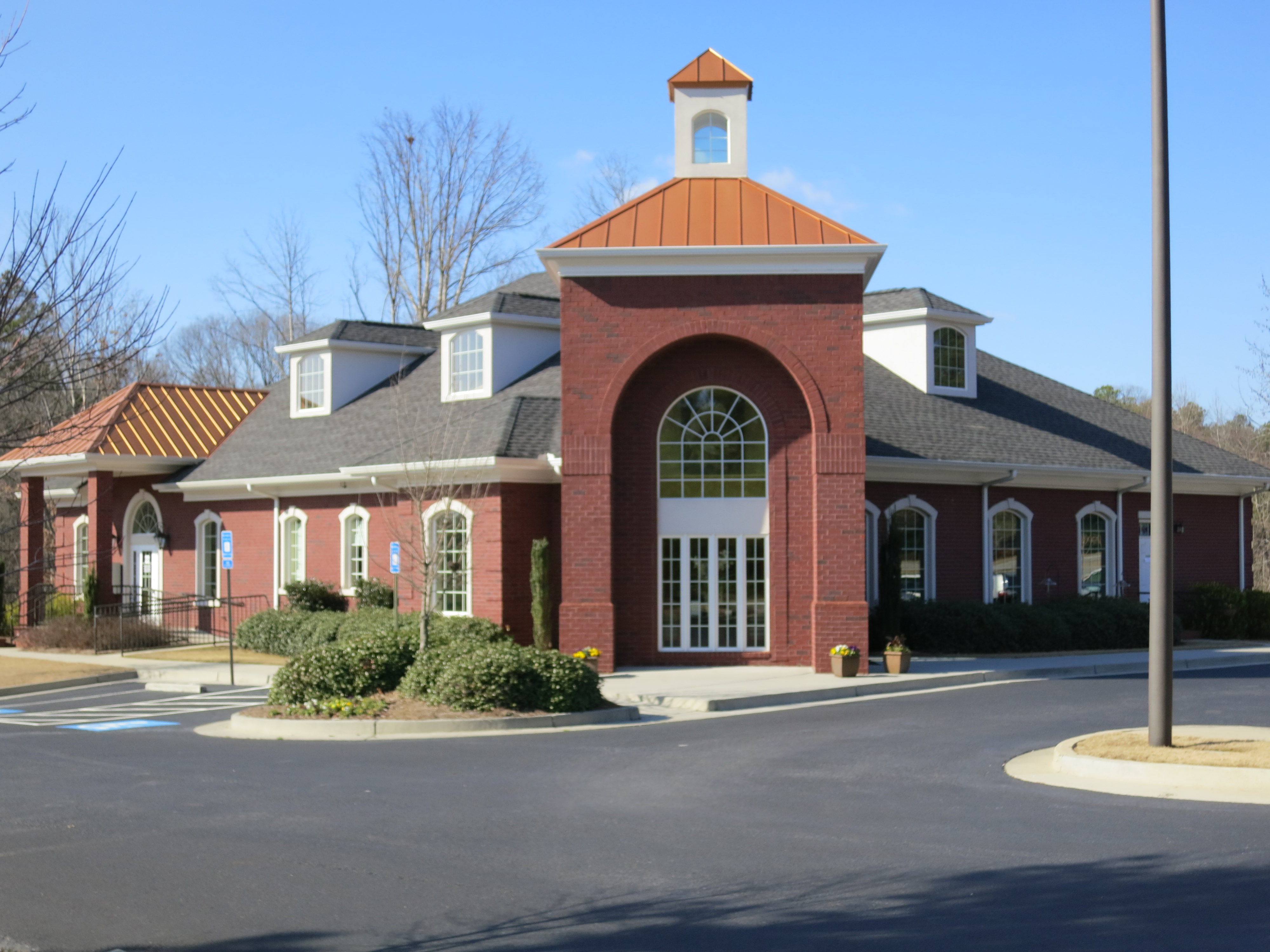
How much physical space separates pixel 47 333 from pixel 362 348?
84.0 ft

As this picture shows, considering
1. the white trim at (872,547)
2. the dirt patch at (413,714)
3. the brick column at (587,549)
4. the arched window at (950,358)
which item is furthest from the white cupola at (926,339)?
the dirt patch at (413,714)

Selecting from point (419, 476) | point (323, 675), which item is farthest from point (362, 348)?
point (323, 675)

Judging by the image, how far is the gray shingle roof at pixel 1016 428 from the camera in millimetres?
27969

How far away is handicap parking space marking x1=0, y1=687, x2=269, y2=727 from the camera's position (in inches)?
738

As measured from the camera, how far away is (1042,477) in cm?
2853

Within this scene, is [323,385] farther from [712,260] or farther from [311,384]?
[712,260]

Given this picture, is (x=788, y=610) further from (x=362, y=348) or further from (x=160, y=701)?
(x=362, y=348)

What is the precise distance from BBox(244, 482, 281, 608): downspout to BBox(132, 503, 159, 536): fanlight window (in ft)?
15.2

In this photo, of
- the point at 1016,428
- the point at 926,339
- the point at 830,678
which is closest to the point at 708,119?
the point at 926,339

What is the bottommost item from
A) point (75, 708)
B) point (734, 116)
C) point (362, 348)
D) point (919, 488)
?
point (75, 708)

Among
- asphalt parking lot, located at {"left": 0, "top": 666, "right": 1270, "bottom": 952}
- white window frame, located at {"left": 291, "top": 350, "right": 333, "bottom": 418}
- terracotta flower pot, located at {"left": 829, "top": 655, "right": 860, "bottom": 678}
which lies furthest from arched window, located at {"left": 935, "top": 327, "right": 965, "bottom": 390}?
asphalt parking lot, located at {"left": 0, "top": 666, "right": 1270, "bottom": 952}

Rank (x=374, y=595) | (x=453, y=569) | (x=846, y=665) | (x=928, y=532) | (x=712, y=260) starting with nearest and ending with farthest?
(x=846, y=665), (x=712, y=260), (x=453, y=569), (x=374, y=595), (x=928, y=532)

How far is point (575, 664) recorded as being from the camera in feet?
58.1

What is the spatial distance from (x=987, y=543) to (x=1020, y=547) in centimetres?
110
